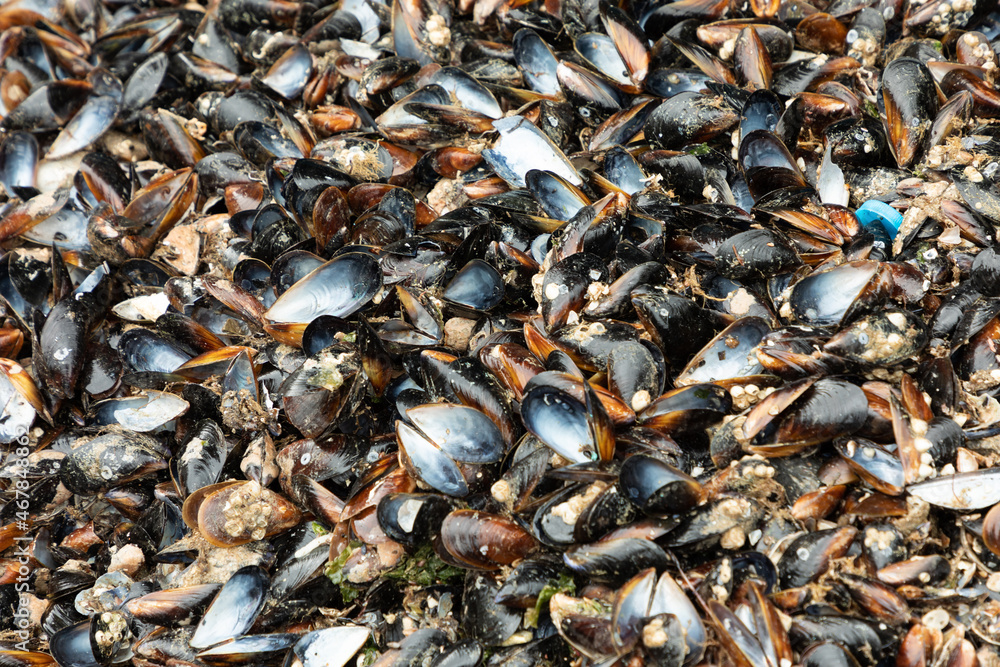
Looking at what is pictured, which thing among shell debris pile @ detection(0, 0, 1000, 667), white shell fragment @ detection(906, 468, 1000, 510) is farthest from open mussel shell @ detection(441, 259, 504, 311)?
white shell fragment @ detection(906, 468, 1000, 510)

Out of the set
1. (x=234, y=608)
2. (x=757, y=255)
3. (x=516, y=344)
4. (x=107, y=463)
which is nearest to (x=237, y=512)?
(x=234, y=608)

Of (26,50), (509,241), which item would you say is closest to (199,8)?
(26,50)

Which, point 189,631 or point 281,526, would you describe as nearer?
point 189,631

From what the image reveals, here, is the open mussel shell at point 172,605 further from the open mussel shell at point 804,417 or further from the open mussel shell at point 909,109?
the open mussel shell at point 909,109

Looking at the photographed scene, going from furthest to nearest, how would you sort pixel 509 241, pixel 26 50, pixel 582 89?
pixel 26 50, pixel 582 89, pixel 509 241

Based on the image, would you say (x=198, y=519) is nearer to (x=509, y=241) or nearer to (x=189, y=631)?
(x=189, y=631)

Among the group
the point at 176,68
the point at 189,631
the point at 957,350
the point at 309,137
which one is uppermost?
the point at 176,68

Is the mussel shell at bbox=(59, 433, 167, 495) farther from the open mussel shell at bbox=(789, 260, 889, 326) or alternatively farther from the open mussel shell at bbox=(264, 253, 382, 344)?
the open mussel shell at bbox=(789, 260, 889, 326)

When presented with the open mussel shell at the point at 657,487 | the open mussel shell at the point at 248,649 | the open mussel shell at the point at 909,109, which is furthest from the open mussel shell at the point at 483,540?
the open mussel shell at the point at 909,109
